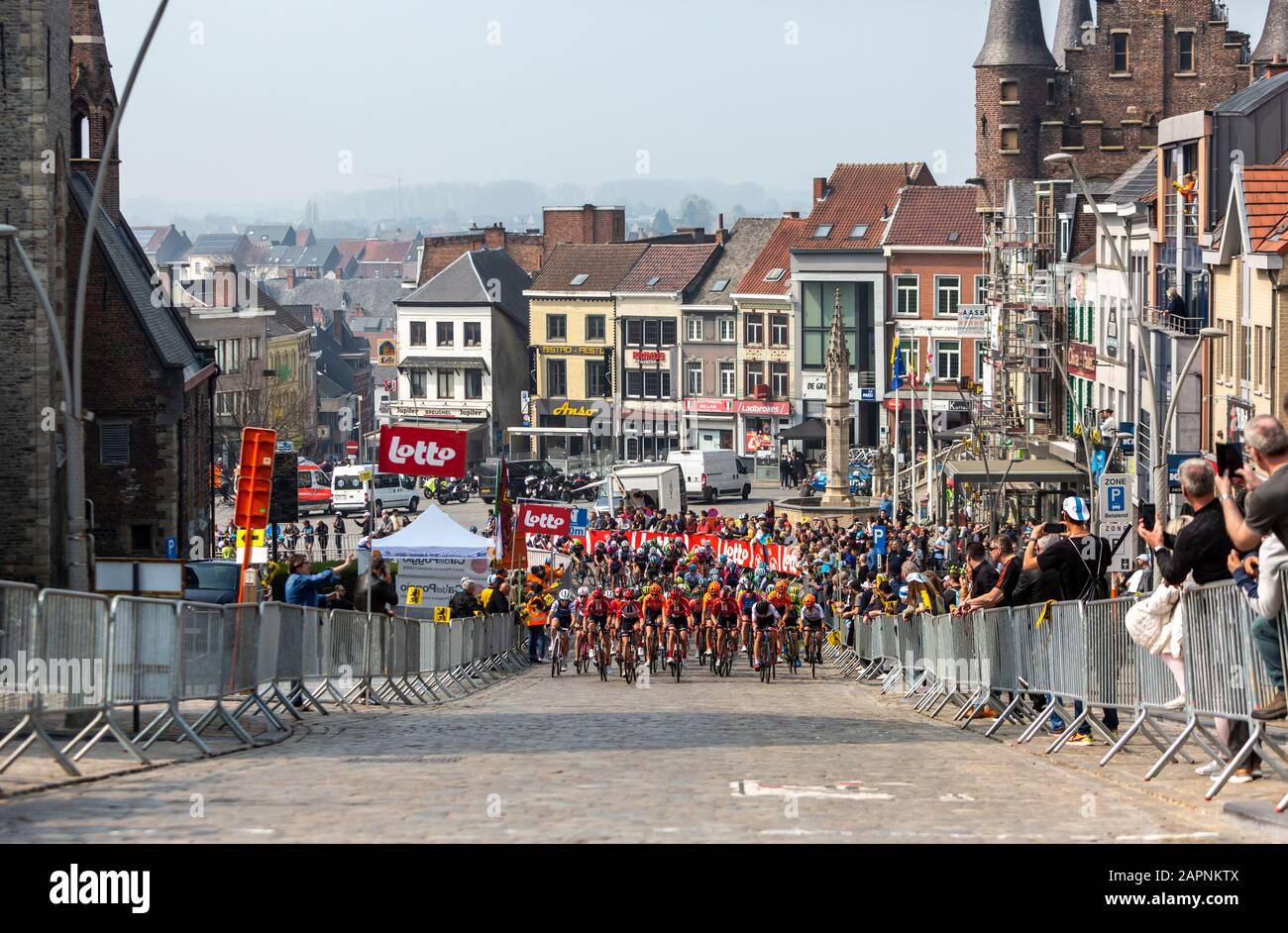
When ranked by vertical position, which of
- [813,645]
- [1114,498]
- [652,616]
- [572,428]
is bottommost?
[813,645]

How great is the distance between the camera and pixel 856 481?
8188cm

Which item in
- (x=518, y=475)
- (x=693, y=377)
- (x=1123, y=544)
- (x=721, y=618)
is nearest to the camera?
(x=721, y=618)

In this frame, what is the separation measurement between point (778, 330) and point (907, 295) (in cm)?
811

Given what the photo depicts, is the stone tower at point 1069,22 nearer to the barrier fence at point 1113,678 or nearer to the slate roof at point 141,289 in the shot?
the slate roof at point 141,289

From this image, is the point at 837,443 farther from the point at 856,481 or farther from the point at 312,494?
the point at 312,494

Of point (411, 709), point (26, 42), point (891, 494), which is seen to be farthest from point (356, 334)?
point (411, 709)

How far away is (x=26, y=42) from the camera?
32.6m

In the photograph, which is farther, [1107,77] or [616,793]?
[1107,77]

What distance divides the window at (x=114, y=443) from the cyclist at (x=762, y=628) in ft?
90.6

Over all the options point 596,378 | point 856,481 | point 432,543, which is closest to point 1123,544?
point 432,543

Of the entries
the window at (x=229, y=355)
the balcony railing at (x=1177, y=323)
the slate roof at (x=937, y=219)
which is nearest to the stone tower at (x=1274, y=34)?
the slate roof at (x=937, y=219)

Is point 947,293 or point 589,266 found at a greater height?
point 589,266

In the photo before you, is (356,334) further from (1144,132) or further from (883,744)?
(883,744)
